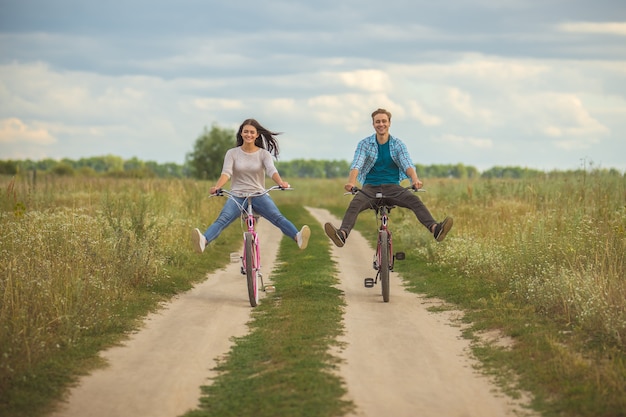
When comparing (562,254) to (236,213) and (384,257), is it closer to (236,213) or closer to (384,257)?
(384,257)

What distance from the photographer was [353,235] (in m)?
25.1

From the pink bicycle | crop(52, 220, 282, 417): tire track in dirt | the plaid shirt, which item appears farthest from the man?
crop(52, 220, 282, 417): tire track in dirt

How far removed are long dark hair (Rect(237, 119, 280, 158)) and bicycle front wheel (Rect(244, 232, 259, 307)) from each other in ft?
5.87

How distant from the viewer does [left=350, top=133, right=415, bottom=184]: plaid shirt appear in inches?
494

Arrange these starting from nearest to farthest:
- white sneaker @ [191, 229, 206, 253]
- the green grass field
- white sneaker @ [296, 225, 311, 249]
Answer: the green grass field < white sneaker @ [191, 229, 206, 253] < white sneaker @ [296, 225, 311, 249]

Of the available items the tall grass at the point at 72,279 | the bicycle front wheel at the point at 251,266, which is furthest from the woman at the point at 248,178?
the tall grass at the point at 72,279

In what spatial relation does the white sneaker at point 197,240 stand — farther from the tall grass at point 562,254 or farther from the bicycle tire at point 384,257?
the tall grass at point 562,254

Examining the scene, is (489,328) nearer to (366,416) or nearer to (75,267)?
(366,416)

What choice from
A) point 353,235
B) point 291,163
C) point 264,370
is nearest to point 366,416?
point 264,370

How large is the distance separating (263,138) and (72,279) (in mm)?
3820

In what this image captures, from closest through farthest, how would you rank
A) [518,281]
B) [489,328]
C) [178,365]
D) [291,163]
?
[178,365] → [489,328] → [518,281] → [291,163]

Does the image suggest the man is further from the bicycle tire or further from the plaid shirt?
the bicycle tire

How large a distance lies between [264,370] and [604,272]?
5.32 meters

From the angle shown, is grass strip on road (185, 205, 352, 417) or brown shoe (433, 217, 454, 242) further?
brown shoe (433, 217, 454, 242)
